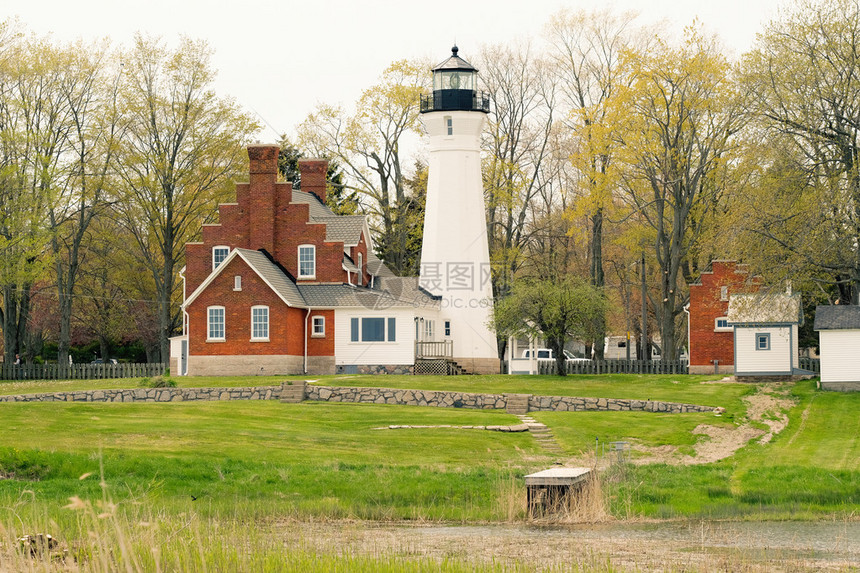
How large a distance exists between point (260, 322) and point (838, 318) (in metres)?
21.8

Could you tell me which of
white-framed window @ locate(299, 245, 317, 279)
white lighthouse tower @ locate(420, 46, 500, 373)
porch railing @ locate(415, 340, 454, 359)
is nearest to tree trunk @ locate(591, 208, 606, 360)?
white lighthouse tower @ locate(420, 46, 500, 373)

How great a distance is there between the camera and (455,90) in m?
49.5

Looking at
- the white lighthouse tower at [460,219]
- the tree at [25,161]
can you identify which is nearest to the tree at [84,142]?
the tree at [25,161]

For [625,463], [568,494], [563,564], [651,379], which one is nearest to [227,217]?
[651,379]

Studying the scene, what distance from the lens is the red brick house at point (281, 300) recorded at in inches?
1786

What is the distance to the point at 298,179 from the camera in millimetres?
64000

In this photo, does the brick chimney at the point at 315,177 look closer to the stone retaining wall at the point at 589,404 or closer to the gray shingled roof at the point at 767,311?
the gray shingled roof at the point at 767,311

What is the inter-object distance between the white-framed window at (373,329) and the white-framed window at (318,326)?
1226mm

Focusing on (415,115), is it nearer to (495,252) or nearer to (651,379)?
(495,252)

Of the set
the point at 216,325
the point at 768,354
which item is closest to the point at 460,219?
the point at 216,325

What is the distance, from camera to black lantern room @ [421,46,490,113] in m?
49.5

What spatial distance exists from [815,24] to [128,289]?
40030 mm

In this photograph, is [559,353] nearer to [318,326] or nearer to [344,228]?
[318,326]

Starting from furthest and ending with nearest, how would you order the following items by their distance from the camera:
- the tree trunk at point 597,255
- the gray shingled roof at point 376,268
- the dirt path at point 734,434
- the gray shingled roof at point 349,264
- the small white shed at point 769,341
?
the tree trunk at point 597,255
the gray shingled roof at point 376,268
the gray shingled roof at point 349,264
the small white shed at point 769,341
the dirt path at point 734,434
